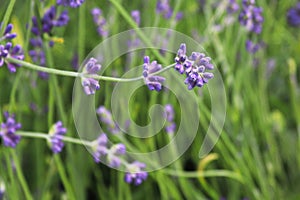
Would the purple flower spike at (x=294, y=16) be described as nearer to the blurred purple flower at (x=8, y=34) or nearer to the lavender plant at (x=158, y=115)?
the lavender plant at (x=158, y=115)

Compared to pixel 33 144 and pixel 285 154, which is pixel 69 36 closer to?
pixel 33 144

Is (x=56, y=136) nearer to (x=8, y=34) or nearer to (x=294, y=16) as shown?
(x=8, y=34)

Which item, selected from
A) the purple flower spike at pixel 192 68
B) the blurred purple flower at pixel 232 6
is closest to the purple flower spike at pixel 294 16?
the blurred purple flower at pixel 232 6

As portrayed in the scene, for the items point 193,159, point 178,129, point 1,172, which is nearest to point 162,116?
point 178,129

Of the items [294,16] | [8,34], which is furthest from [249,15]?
[294,16]

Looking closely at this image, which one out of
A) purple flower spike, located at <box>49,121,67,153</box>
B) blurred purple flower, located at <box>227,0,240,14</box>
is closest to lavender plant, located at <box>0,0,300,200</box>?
blurred purple flower, located at <box>227,0,240,14</box>

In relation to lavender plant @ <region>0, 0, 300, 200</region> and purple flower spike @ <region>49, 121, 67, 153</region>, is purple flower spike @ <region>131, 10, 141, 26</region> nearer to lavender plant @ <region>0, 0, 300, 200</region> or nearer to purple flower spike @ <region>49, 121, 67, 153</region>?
lavender plant @ <region>0, 0, 300, 200</region>
